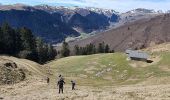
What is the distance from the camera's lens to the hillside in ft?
182

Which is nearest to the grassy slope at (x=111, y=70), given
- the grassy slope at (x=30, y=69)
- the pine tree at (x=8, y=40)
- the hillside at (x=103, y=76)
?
the hillside at (x=103, y=76)

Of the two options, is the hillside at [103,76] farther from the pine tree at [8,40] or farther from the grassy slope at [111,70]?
the pine tree at [8,40]

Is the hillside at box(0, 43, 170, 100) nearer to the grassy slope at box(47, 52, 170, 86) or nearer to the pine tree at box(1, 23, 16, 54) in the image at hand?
the grassy slope at box(47, 52, 170, 86)

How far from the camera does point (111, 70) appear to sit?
120 metres

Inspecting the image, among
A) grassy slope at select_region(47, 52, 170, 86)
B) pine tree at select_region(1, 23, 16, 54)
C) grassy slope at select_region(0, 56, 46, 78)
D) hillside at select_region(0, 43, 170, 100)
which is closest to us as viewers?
hillside at select_region(0, 43, 170, 100)

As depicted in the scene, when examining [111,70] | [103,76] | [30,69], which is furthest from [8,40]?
[30,69]

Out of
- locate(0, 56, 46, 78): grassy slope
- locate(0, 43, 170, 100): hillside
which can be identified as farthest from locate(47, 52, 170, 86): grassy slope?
locate(0, 56, 46, 78): grassy slope

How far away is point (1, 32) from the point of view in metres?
159

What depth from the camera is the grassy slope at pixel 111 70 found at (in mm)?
106244

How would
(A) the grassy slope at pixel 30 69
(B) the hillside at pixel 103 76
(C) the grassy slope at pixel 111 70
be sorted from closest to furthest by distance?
1. (B) the hillside at pixel 103 76
2. (A) the grassy slope at pixel 30 69
3. (C) the grassy slope at pixel 111 70

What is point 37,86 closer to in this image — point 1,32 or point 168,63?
point 168,63

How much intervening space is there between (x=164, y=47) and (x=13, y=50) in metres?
63.8

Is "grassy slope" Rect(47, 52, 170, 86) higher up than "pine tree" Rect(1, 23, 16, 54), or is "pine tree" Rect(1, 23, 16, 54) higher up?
"pine tree" Rect(1, 23, 16, 54)

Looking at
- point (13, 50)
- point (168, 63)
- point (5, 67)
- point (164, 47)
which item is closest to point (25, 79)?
point (5, 67)
